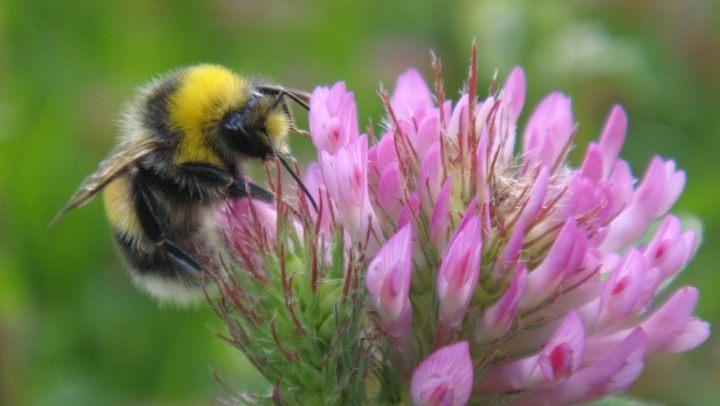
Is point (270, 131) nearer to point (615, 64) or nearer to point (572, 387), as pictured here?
point (572, 387)

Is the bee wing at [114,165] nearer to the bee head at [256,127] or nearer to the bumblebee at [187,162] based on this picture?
the bumblebee at [187,162]

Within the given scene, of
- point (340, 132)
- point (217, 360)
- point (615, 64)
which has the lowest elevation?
point (217, 360)

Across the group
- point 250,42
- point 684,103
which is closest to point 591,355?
point 684,103

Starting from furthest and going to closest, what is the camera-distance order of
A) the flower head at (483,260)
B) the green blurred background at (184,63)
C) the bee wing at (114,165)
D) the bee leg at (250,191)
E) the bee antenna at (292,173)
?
the green blurred background at (184,63) < the bee wing at (114,165) < the bee leg at (250,191) < the bee antenna at (292,173) < the flower head at (483,260)

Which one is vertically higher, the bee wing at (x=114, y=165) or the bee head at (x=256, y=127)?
the bee head at (x=256, y=127)

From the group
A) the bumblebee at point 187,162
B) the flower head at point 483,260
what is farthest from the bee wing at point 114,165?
the flower head at point 483,260
